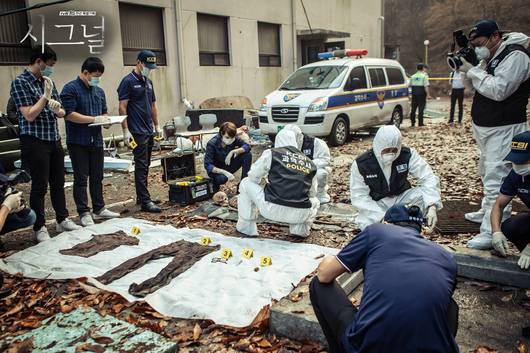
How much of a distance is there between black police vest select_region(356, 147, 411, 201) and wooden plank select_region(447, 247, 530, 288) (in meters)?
0.88

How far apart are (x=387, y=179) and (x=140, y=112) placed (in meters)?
3.53

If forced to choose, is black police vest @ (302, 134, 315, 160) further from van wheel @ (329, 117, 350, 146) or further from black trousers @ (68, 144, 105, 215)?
van wheel @ (329, 117, 350, 146)

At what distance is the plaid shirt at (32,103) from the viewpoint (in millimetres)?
4758

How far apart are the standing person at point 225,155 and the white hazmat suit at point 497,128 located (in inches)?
136

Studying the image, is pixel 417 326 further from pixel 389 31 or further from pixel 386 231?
pixel 389 31

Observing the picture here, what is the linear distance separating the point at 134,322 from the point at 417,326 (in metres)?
2.24

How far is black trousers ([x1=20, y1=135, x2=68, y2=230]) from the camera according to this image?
4906mm

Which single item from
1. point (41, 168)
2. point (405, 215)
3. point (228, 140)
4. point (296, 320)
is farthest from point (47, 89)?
point (405, 215)

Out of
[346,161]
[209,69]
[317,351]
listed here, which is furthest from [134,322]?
[209,69]

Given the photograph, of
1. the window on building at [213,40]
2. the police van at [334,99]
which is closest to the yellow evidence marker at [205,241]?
the police van at [334,99]

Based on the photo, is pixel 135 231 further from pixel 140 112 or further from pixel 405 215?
pixel 405 215

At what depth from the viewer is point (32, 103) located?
483 cm

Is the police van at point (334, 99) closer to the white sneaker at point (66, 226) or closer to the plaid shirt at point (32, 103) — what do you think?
the white sneaker at point (66, 226)

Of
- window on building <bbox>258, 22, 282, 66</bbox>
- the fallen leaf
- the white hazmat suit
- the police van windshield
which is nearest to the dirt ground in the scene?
the fallen leaf
